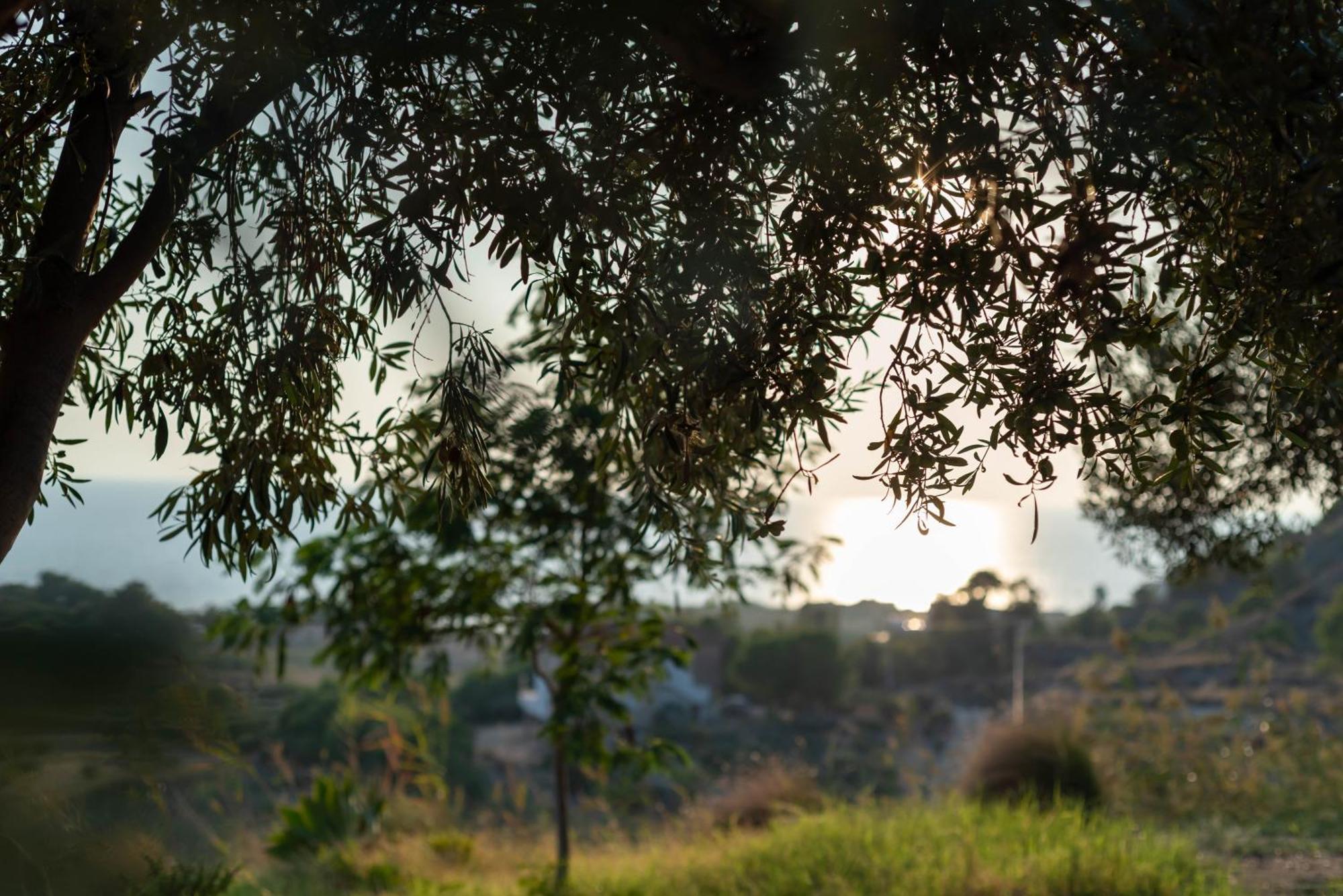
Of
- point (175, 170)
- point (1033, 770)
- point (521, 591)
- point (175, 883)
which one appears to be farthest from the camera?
point (1033, 770)

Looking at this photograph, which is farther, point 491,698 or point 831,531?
point 491,698

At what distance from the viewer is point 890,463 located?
3018mm

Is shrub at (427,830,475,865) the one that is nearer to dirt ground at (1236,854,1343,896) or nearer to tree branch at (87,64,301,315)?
dirt ground at (1236,854,1343,896)

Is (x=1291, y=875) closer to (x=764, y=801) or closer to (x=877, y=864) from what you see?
(x=877, y=864)

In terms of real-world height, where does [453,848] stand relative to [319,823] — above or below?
below

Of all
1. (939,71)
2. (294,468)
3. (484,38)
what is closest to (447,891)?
(294,468)

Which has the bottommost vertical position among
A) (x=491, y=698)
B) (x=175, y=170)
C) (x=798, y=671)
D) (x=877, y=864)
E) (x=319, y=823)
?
(x=491, y=698)

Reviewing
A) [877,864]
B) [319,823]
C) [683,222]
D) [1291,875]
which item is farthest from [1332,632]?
[683,222]

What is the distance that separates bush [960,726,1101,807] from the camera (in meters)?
9.73

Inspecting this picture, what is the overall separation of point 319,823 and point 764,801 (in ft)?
12.8

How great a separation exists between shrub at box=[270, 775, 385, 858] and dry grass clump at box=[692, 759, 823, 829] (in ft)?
10.1

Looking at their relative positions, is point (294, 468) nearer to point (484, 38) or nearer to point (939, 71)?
point (484, 38)

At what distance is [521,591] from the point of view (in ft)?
25.5

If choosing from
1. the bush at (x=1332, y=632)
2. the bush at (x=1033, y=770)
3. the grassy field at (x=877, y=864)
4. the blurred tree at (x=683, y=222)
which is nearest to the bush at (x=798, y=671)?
the bush at (x=1332, y=632)
